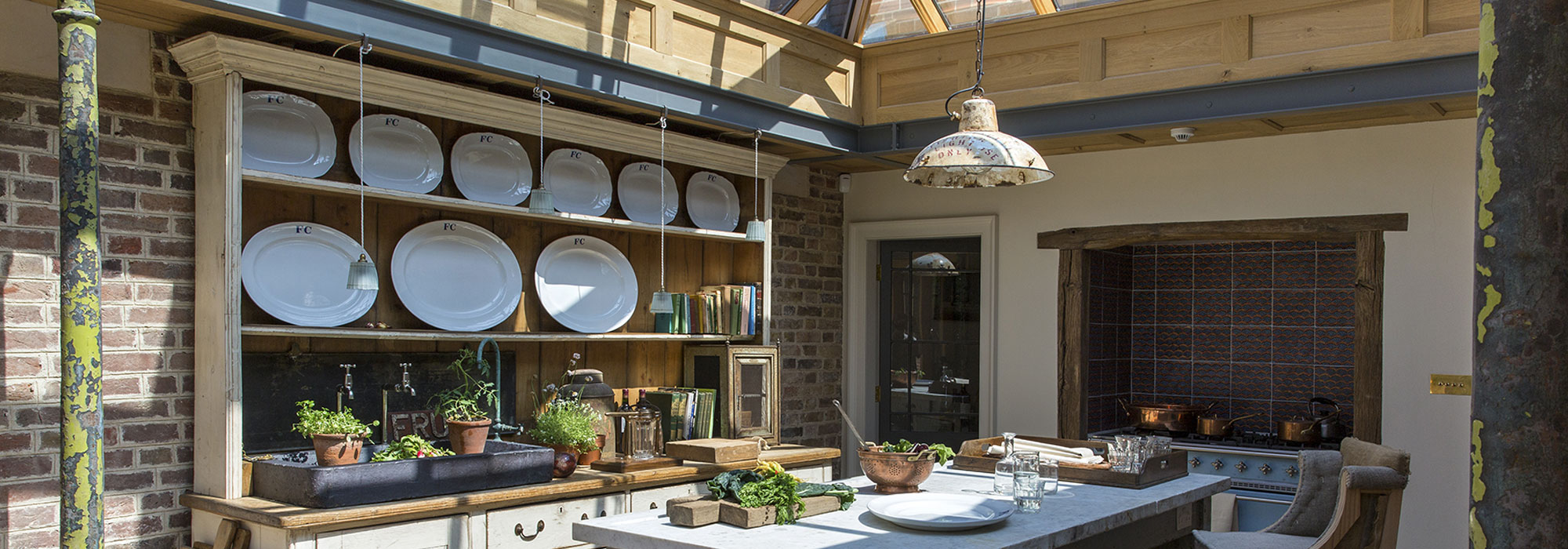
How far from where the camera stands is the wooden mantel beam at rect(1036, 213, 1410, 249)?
5.29 m

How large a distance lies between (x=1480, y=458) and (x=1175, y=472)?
3.04 meters

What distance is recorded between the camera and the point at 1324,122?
5176 mm

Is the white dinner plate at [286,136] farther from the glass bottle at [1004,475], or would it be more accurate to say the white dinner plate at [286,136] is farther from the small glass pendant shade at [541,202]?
the glass bottle at [1004,475]

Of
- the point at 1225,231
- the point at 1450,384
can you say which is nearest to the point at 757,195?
the point at 1225,231

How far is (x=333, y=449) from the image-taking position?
12.1 ft

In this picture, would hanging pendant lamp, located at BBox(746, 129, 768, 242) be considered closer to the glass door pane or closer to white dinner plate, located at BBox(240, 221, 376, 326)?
the glass door pane

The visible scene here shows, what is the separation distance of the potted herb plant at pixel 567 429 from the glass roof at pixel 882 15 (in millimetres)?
2203

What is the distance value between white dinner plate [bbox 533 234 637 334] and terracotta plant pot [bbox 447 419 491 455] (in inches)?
33.5

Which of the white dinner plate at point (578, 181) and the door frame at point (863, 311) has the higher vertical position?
the white dinner plate at point (578, 181)

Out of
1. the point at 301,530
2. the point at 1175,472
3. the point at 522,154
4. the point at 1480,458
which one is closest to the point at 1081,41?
the point at 1175,472

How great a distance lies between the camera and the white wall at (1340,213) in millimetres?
5066

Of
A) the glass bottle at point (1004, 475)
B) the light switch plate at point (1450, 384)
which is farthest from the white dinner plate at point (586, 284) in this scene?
the light switch plate at point (1450, 384)

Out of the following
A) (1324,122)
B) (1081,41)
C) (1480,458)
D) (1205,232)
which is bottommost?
(1480,458)

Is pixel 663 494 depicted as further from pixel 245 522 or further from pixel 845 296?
pixel 845 296
